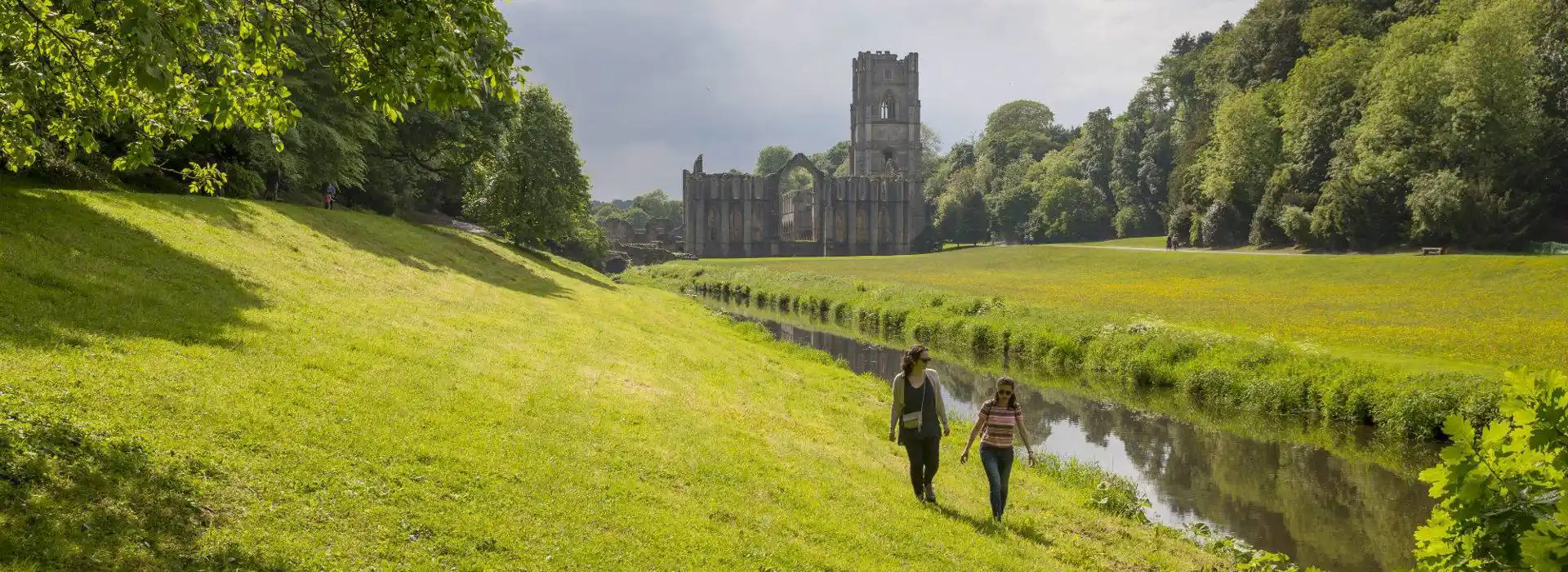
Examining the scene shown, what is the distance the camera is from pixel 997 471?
1044 centimetres

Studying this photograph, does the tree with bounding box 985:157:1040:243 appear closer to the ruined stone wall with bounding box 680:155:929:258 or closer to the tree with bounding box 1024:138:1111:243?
the tree with bounding box 1024:138:1111:243

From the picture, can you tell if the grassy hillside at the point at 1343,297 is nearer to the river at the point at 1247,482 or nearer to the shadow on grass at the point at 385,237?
the river at the point at 1247,482

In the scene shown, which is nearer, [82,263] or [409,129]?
[82,263]

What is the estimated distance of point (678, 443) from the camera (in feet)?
36.4

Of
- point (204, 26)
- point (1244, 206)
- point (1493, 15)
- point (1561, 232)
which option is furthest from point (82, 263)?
point (1244, 206)

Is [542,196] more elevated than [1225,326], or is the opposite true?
[542,196]

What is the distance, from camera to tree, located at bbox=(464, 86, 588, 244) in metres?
42.5

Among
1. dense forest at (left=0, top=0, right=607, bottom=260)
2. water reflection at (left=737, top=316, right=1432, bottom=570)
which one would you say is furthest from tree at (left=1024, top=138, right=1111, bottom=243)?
dense forest at (left=0, top=0, right=607, bottom=260)

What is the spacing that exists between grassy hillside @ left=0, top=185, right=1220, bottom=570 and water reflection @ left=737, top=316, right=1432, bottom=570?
2.42m

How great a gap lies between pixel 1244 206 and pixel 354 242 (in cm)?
6017

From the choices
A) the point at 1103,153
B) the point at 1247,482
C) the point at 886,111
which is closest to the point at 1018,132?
the point at 886,111

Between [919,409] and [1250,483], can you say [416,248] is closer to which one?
[919,409]

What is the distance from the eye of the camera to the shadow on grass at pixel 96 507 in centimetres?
540

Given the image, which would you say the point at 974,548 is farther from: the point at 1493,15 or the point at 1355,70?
the point at 1355,70
